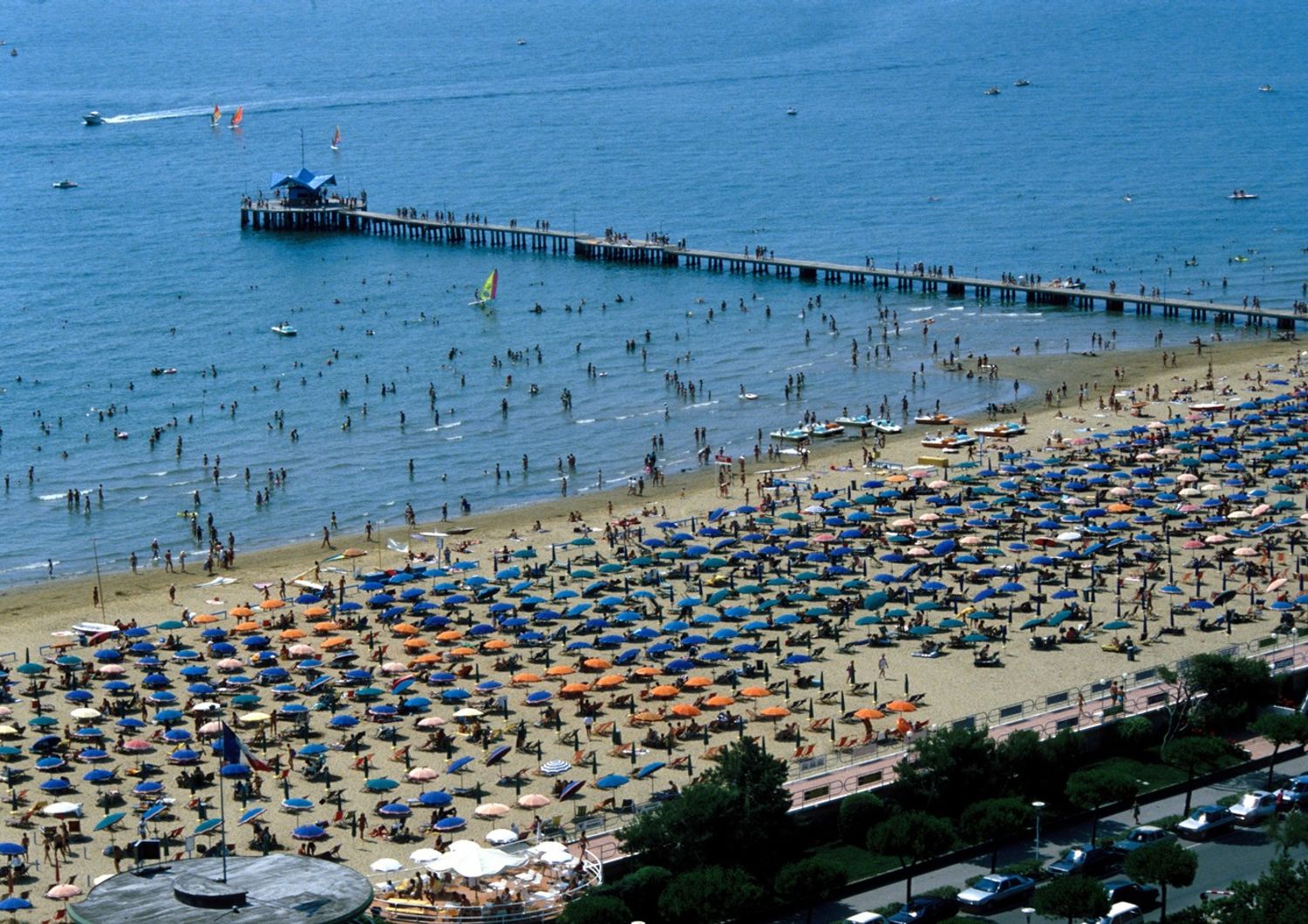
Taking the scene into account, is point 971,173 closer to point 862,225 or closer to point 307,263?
point 862,225

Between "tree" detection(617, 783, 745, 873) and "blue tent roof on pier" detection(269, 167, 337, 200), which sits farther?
"blue tent roof on pier" detection(269, 167, 337, 200)

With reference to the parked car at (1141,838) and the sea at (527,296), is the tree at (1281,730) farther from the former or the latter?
the sea at (527,296)

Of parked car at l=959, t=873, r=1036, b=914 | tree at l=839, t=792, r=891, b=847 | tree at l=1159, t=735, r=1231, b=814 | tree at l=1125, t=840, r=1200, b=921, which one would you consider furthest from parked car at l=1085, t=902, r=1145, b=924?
tree at l=839, t=792, r=891, b=847

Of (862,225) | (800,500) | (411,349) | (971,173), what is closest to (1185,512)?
(800,500)

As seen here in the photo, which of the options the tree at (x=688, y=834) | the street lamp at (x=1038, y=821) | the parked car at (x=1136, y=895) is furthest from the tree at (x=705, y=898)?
the parked car at (x=1136, y=895)

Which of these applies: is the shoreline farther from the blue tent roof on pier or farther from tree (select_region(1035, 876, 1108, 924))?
the blue tent roof on pier

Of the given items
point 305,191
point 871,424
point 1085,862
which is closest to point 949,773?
point 1085,862
